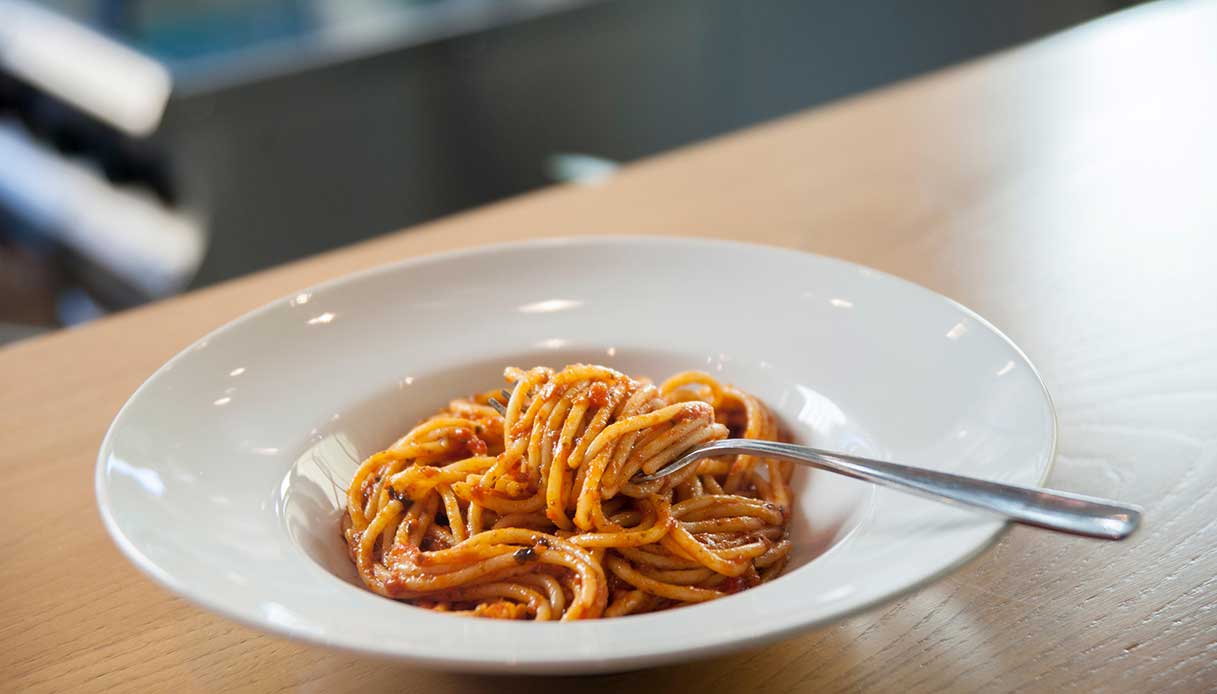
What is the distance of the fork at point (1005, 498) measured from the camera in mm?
839

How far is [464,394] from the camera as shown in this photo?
58.9 inches

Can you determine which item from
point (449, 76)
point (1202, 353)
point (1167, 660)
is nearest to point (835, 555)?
point (1167, 660)

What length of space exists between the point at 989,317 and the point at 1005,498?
806 millimetres

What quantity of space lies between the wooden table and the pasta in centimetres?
14

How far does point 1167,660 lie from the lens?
94 centimetres

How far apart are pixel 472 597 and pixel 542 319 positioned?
20.1 inches

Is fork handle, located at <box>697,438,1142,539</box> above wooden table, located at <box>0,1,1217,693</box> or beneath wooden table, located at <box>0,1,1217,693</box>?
above

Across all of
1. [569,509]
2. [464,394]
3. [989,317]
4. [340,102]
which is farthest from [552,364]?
[340,102]

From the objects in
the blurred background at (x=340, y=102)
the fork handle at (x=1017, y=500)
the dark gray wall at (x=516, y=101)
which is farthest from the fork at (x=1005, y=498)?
the dark gray wall at (x=516, y=101)

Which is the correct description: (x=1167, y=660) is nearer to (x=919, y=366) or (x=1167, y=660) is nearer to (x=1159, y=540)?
(x=1159, y=540)

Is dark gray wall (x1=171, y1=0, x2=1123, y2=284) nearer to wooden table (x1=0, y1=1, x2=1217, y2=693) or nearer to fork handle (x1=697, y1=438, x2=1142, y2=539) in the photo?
wooden table (x1=0, y1=1, x2=1217, y2=693)

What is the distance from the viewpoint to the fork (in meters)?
0.84

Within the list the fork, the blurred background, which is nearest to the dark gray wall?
the blurred background

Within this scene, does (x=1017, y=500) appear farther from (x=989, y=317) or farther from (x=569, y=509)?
(x=989, y=317)
